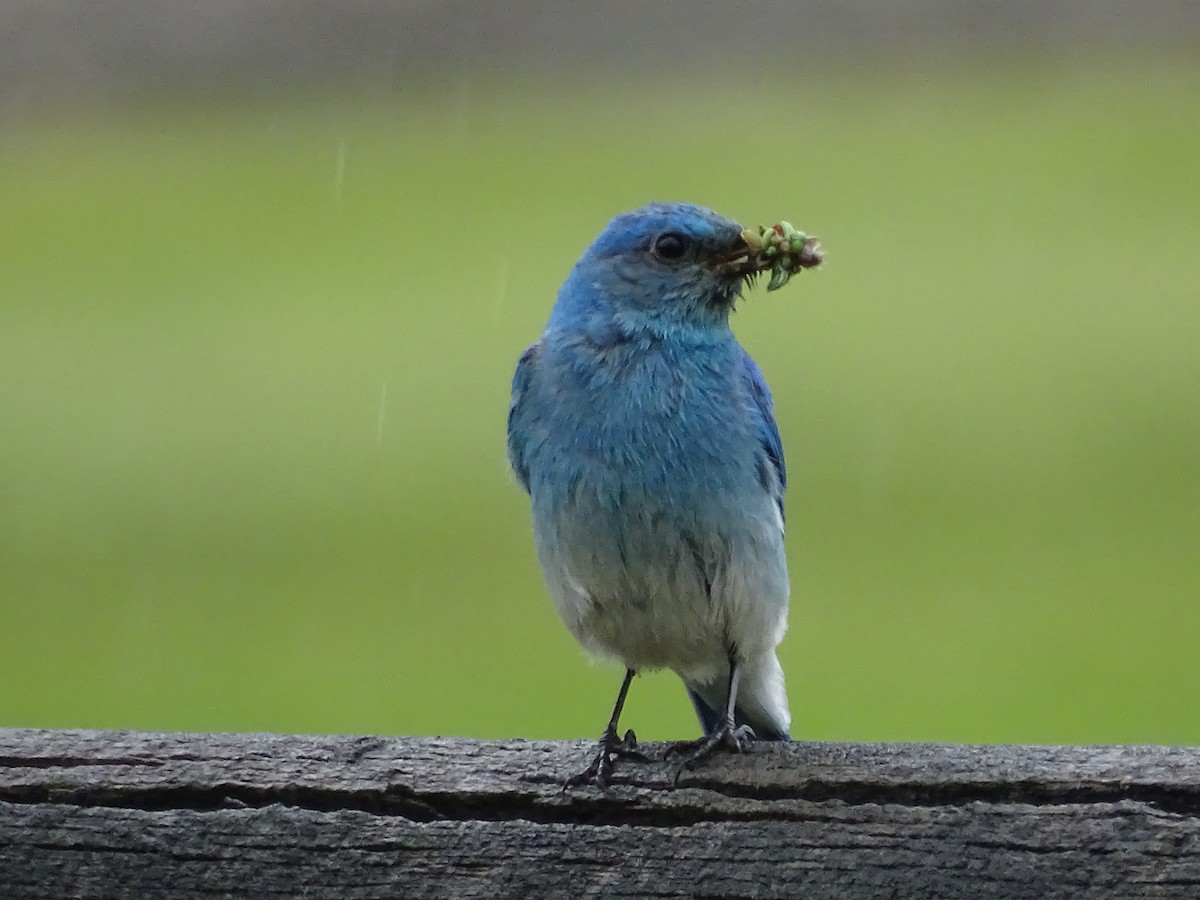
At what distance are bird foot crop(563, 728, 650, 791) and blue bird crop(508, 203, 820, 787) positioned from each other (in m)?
0.21

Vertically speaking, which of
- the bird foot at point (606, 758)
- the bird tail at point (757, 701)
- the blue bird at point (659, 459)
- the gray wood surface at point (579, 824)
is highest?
the blue bird at point (659, 459)

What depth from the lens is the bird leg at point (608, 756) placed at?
94.4 inches

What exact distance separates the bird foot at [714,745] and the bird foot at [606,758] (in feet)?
0.28

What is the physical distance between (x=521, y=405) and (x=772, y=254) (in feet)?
2.20

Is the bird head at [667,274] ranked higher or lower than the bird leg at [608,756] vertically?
higher

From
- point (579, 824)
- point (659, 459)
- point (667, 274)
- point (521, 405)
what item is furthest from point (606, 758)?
point (667, 274)

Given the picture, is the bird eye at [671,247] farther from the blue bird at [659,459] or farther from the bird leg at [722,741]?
the bird leg at [722,741]

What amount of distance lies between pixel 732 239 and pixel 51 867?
1960 millimetres

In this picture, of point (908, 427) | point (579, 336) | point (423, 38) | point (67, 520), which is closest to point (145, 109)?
point (423, 38)

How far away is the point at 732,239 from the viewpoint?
11.1ft

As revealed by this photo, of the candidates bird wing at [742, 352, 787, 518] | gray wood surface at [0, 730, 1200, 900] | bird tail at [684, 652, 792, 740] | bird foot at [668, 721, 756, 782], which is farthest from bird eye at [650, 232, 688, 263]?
gray wood surface at [0, 730, 1200, 900]

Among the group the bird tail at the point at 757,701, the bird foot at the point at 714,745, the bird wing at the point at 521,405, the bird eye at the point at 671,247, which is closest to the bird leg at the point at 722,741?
the bird foot at the point at 714,745

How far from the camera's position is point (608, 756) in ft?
8.27

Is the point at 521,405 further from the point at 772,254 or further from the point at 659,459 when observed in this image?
the point at 772,254
